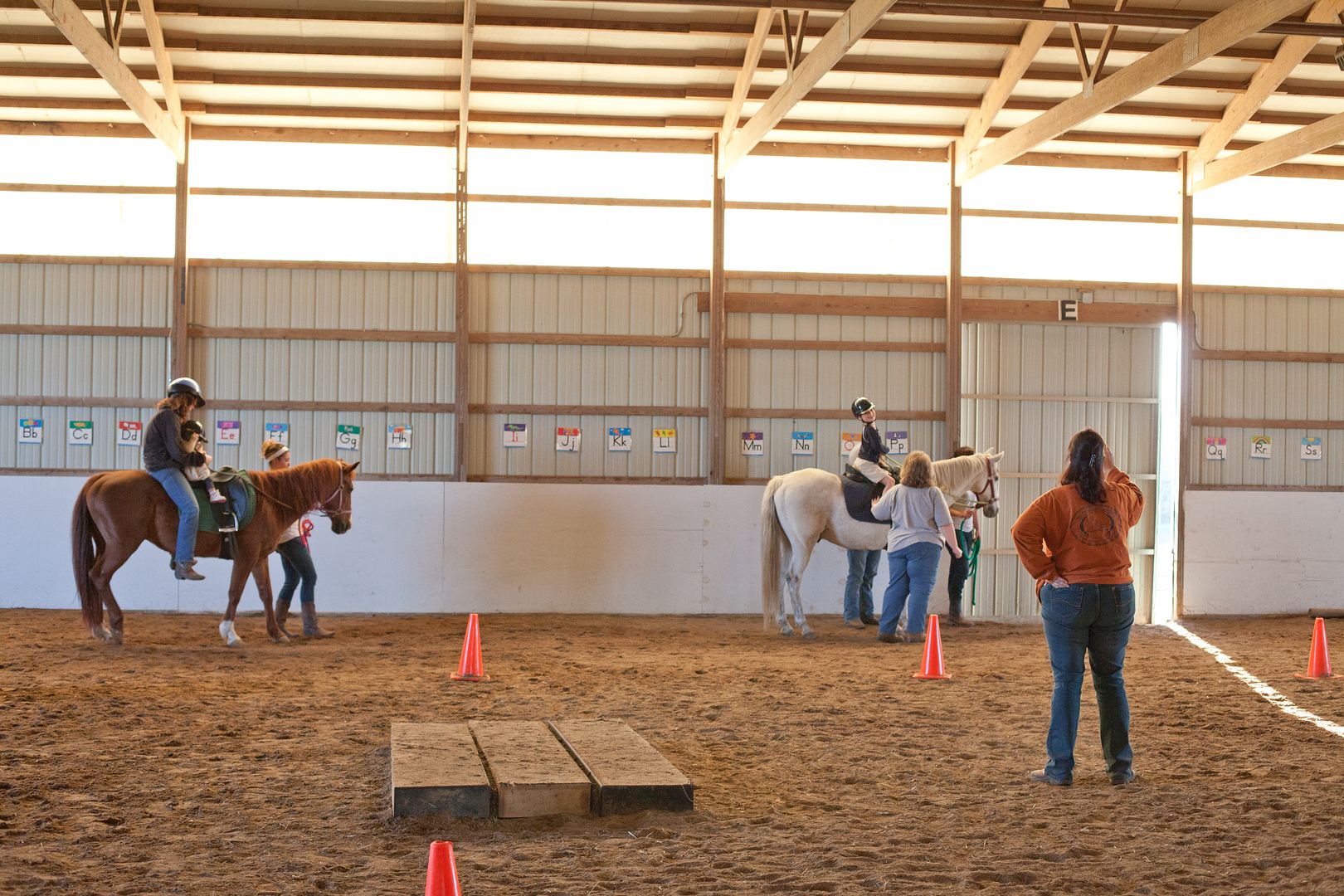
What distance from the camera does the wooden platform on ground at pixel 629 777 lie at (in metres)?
4.52

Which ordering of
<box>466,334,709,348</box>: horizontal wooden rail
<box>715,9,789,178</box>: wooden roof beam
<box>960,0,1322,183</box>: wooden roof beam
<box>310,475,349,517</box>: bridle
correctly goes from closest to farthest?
1. <box>960,0,1322,183</box>: wooden roof beam
2. <box>310,475,349,517</box>: bridle
3. <box>715,9,789,178</box>: wooden roof beam
4. <box>466,334,709,348</box>: horizontal wooden rail

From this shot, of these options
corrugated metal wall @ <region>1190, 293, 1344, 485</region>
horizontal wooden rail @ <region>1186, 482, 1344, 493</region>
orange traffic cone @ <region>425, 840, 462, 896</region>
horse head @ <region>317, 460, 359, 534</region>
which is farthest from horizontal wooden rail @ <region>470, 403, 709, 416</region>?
orange traffic cone @ <region>425, 840, 462, 896</region>

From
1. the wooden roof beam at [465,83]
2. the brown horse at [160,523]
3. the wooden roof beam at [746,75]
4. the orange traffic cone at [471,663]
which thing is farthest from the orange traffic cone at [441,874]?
the wooden roof beam at [746,75]

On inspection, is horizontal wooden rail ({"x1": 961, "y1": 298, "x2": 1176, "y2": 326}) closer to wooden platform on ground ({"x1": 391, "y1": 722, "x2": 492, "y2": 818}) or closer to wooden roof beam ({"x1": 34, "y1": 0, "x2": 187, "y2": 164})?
wooden roof beam ({"x1": 34, "y1": 0, "x2": 187, "y2": 164})

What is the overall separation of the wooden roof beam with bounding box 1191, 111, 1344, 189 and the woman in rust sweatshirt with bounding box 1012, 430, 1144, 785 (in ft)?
25.3

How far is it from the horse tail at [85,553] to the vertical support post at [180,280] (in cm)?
301

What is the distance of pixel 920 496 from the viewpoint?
9.35 m

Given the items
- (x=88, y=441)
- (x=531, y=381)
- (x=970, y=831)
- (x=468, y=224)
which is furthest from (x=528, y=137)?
(x=970, y=831)

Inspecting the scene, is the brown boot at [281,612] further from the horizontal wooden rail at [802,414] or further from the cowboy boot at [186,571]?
the horizontal wooden rail at [802,414]

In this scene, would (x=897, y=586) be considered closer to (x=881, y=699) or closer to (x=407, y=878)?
(x=881, y=699)

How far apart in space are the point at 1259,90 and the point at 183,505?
32.9 ft

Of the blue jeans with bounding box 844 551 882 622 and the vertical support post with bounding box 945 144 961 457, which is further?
the vertical support post with bounding box 945 144 961 457

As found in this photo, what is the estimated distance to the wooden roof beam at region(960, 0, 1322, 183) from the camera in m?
8.62

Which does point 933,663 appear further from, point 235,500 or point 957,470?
point 235,500
